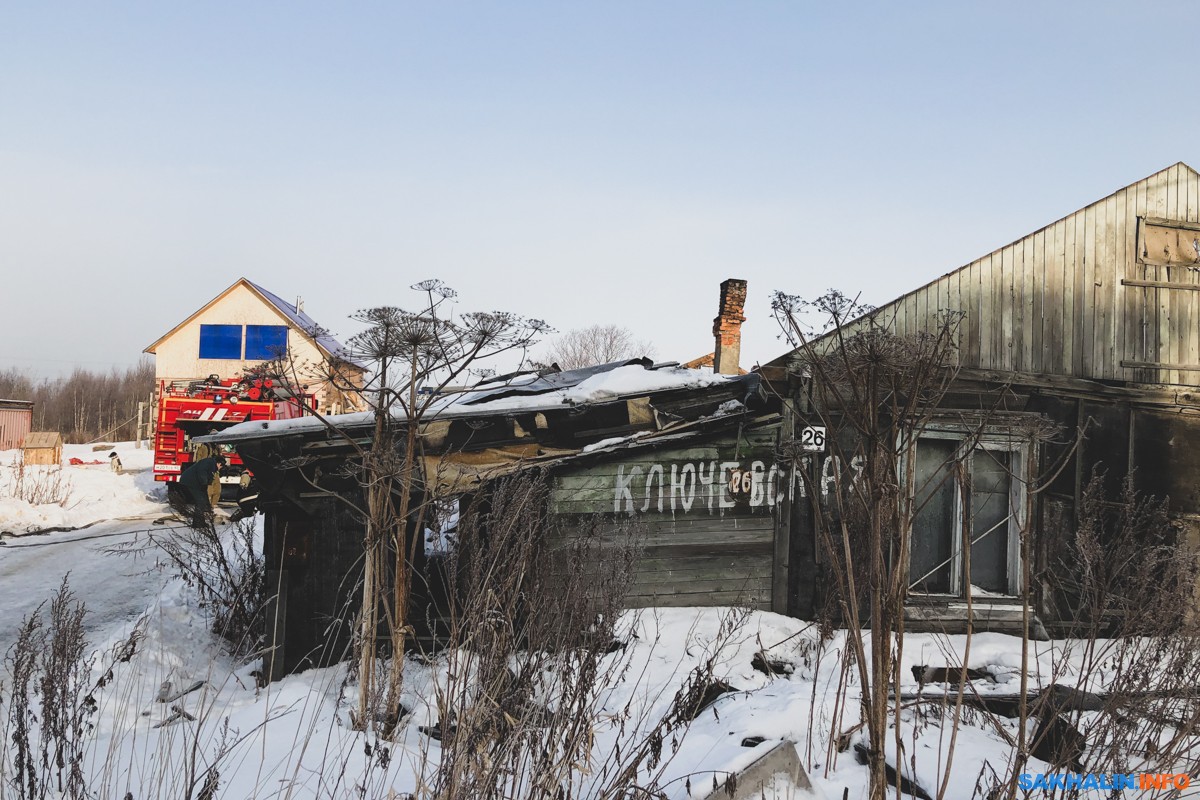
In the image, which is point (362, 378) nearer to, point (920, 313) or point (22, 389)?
point (920, 313)

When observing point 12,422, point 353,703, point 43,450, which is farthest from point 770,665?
point 12,422

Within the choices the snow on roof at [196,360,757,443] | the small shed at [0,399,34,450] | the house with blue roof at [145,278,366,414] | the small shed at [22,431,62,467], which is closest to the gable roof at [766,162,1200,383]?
the snow on roof at [196,360,757,443]

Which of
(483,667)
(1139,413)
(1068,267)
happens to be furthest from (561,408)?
(1139,413)

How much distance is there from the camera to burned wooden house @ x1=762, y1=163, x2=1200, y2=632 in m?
9.23

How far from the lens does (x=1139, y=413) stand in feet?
31.9

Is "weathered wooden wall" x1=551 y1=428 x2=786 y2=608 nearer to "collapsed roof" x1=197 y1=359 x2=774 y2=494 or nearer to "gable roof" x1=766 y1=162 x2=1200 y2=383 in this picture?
"collapsed roof" x1=197 y1=359 x2=774 y2=494

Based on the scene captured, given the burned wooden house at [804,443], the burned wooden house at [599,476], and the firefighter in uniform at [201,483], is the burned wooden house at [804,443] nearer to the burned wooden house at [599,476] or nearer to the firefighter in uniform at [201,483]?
the burned wooden house at [599,476]

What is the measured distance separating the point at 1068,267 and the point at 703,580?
6.21 metres

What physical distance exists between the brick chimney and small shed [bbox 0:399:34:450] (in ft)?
100

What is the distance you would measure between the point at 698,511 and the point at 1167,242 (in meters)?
7.28

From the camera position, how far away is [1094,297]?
32.3 feet

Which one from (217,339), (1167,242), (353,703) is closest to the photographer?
(353,703)

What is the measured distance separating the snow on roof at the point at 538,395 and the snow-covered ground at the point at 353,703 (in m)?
2.16

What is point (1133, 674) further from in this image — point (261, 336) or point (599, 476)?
point (261, 336)
